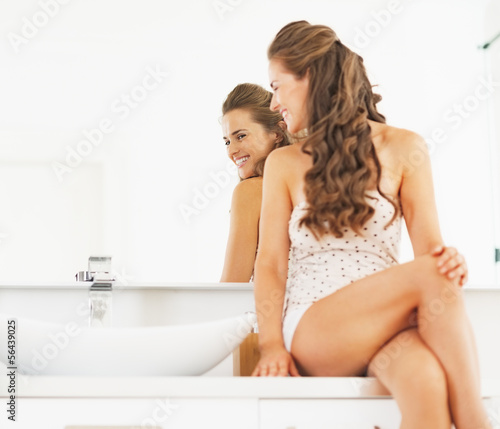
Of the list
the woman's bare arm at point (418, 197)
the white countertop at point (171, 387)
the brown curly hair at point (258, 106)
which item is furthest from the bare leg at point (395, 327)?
the brown curly hair at point (258, 106)

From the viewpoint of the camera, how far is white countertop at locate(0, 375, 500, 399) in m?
0.89

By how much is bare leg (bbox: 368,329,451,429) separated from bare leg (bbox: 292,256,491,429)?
0.02m

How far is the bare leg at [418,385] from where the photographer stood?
875mm

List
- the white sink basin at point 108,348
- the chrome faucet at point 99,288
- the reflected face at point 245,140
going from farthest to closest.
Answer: the reflected face at point 245,140 < the chrome faucet at point 99,288 < the white sink basin at point 108,348

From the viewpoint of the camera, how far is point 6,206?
4.89 ft

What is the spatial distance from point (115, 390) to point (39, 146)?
0.78 metres

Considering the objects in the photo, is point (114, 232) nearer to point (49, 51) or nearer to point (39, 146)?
point (39, 146)

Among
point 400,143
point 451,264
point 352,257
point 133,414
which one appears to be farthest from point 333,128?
point 133,414

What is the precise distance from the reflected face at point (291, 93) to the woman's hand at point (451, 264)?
0.44 m

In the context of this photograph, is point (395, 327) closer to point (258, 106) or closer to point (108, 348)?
point (108, 348)

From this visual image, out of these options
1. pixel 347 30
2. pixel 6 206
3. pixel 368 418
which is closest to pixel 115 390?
pixel 368 418

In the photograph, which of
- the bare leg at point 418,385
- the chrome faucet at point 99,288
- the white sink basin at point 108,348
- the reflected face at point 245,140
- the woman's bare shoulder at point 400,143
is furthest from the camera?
the reflected face at point 245,140

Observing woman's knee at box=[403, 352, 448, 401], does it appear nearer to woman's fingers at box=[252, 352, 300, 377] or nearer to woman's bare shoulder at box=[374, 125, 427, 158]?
woman's fingers at box=[252, 352, 300, 377]

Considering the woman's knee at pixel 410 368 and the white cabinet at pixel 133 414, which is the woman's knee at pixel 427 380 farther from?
the white cabinet at pixel 133 414
